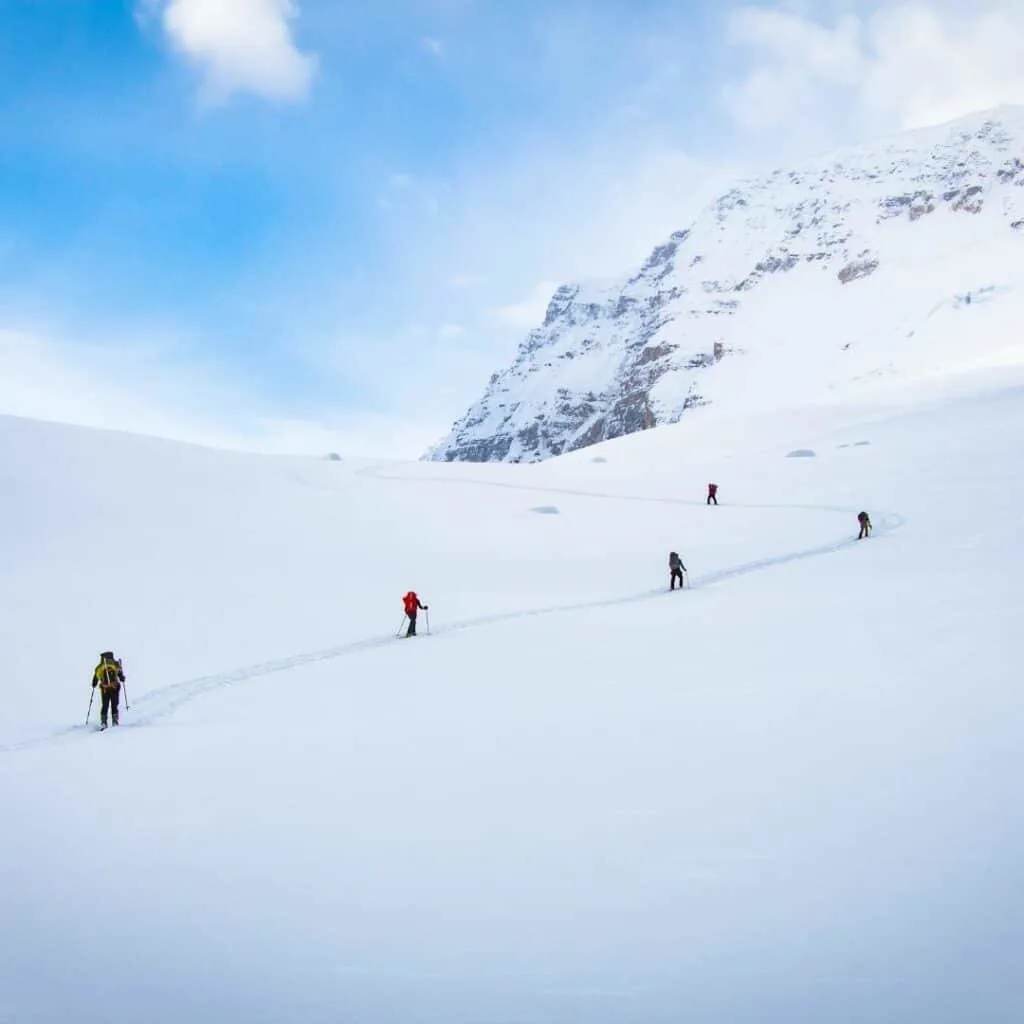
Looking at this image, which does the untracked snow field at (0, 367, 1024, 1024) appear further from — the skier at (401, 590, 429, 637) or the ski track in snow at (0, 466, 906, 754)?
the skier at (401, 590, 429, 637)

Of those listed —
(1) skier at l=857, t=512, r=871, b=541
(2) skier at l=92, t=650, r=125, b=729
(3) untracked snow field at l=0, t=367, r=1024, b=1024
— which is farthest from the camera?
(1) skier at l=857, t=512, r=871, b=541

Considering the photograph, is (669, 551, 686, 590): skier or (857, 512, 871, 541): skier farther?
(857, 512, 871, 541): skier

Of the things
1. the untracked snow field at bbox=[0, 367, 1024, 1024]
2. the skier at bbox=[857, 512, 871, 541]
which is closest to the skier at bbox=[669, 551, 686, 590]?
the untracked snow field at bbox=[0, 367, 1024, 1024]

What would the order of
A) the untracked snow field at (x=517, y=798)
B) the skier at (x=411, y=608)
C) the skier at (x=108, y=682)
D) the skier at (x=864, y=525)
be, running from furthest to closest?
the skier at (x=864, y=525), the skier at (x=411, y=608), the skier at (x=108, y=682), the untracked snow field at (x=517, y=798)

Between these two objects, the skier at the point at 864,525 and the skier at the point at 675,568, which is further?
the skier at the point at 864,525

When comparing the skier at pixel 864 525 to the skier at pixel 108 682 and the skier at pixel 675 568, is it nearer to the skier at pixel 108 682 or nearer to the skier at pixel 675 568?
the skier at pixel 675 568

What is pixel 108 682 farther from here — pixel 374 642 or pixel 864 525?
pixel 864 525

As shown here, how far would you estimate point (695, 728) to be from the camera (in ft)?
31.3

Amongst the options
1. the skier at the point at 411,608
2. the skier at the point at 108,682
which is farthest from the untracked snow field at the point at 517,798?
the skier at the point at 411,608

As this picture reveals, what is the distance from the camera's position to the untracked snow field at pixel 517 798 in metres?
5.06

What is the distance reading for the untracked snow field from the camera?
5.06 metres

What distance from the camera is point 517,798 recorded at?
765 cm

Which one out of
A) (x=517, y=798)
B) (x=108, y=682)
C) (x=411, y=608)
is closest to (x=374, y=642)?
(x=411, y=608)

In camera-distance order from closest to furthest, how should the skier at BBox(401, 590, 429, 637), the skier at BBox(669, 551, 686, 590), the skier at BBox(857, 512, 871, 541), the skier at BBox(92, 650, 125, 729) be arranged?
1. the skier at BBox(92, 650, 125, 729)
2. the skier at BBox(401, 590, 429, 637)
3. the skier at BBox(669, 551, 686, 590)
4. the skier at BBox(857, 512, 871, 541)
